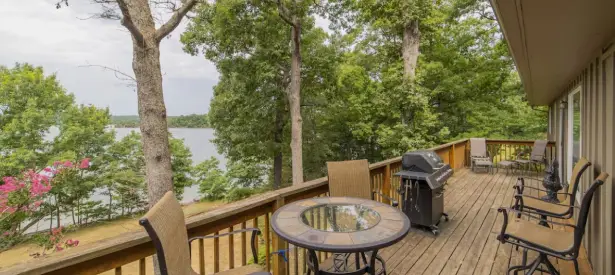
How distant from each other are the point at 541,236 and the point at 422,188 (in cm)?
144

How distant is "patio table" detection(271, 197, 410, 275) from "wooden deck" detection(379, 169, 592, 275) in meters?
1.02

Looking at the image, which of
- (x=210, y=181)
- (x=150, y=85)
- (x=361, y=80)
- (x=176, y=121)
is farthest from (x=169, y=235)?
(x=176, y=121)

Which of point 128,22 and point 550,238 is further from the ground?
point 128,22

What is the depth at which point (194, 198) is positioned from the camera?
15.6m

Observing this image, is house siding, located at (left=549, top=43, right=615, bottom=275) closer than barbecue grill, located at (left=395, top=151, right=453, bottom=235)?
Yes

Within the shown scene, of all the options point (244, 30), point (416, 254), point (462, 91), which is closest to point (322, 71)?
point (244, 30)

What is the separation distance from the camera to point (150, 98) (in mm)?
4656

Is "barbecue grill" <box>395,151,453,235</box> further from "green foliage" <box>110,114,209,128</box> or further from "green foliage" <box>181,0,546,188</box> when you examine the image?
"green foliage" <box>110,114,209,128</box>

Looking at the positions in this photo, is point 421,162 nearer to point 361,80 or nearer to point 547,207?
point 547,207

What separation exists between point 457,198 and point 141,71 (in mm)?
6175

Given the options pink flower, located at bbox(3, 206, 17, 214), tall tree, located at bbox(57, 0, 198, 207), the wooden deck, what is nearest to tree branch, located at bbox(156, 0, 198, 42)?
tall tree, located at bbox(57, 0, 198, 207)

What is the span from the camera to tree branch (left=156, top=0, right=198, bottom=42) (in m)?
4.74

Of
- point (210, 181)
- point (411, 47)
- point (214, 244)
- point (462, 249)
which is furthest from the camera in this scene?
point (210, 181)

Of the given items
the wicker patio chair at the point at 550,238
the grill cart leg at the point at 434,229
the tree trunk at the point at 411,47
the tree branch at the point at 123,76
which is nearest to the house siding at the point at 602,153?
the wicker patio chair at the point at 550,238
